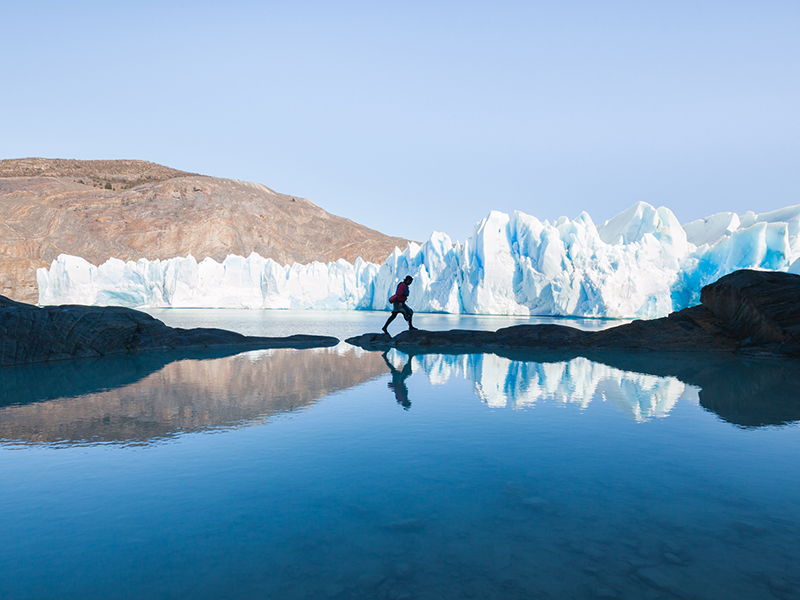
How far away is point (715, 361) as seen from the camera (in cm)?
797

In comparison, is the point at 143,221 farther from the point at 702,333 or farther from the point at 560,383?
the point at 560,383

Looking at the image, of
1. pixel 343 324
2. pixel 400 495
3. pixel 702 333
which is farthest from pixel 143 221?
pixel 400 495

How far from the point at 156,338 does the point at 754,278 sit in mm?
11887

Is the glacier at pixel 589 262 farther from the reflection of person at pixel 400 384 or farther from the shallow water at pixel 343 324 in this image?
the reflection of person at pixel 400 384

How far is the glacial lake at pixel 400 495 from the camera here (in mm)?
1718

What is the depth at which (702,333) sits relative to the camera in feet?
32.5

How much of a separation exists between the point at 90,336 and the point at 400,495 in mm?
8385

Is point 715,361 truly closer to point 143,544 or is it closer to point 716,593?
point 716,593

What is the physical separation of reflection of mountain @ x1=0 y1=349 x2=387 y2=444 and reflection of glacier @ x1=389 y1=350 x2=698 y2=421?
123 centimetres

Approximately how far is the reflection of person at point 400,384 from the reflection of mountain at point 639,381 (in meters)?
0.28

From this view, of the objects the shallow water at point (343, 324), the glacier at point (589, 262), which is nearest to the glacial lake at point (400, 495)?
the shallow water at point (343, 324)

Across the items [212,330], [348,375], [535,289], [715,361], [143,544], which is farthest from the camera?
[535,289]

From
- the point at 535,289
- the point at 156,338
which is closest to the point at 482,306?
the point at 535,289

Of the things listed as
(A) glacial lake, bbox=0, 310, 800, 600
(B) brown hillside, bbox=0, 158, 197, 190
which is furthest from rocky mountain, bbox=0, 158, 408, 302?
(A) glacial lake, bbox=0, 310, 800, 600
